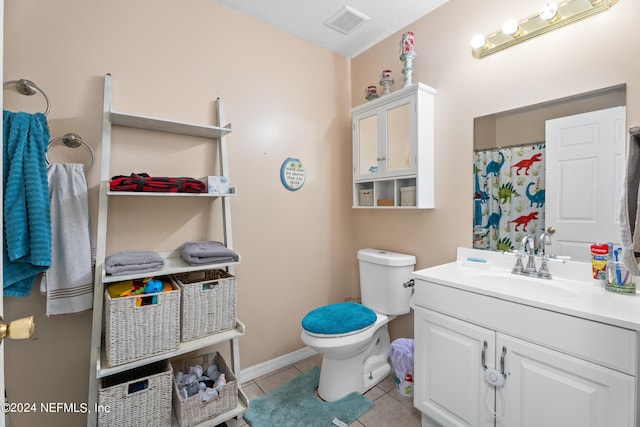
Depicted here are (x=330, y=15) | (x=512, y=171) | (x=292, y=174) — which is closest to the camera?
(x=512, y=171)

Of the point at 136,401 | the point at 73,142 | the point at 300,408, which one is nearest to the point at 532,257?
the point at 300,408

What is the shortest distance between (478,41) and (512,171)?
745mm

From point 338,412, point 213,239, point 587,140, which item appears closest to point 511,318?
point 587,140

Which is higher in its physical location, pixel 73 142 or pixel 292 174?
pixel 73 142

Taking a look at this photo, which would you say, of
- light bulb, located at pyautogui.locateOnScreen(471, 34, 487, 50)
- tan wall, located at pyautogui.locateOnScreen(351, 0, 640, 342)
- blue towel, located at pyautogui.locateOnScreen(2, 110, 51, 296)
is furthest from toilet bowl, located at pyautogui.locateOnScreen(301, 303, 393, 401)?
light bulb, located at pyautogui.locateOnScreen(471, 34, 487, 50)

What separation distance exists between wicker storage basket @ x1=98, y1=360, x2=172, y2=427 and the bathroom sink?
1.55 m

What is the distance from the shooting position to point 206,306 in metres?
1.61

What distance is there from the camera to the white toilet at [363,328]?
176 cm

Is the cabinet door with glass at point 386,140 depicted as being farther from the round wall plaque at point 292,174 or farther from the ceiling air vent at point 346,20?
the ceiling air vent at point 346,20

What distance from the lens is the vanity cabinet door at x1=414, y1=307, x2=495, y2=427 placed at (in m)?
1.35

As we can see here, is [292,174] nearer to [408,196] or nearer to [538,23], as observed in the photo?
[408,196]

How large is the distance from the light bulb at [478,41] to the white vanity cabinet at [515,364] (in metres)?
1.34

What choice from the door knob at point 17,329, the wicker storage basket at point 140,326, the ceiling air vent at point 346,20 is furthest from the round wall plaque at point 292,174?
the door knob at point 17,329

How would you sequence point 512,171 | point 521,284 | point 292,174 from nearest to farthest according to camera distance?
1. point 521,284
2. point 512,171
3. point 292,174
